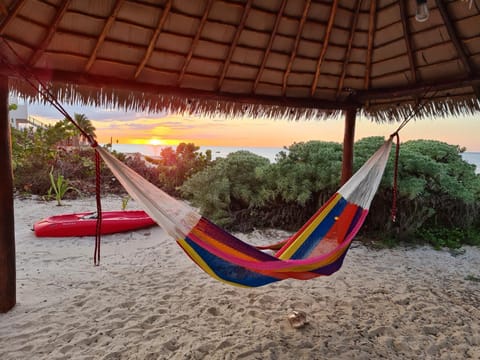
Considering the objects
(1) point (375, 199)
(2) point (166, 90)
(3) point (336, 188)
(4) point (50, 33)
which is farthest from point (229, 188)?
(4) point (50, 33)

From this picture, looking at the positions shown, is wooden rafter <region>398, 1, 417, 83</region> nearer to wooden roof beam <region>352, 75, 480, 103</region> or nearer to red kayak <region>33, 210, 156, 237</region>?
wooden roof beam <region>352, 75, 480, 103</region>

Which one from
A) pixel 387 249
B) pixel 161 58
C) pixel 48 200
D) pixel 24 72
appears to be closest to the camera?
pixel 24 72

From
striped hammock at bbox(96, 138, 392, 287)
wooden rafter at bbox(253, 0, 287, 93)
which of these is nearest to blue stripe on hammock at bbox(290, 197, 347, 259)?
striped hammock at bbox(96, 138, 392, 287)

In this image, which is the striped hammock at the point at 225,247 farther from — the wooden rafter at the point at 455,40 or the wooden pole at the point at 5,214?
the wooden rafter at the point at 455,40

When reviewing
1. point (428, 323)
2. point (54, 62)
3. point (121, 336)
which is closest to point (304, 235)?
point (428, 323)

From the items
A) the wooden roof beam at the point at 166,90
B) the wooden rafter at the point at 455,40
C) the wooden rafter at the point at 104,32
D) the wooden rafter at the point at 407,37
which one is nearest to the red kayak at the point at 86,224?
the wooden roof beam at the point at 166,90

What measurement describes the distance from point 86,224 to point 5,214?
1817 millimetres

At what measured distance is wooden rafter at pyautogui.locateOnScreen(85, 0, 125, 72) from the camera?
5.27 ft

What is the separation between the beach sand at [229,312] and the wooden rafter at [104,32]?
4.79 ft

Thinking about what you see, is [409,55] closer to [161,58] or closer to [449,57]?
[449,57]

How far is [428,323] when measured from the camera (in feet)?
5.76

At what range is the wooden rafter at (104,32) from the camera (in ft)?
5.27

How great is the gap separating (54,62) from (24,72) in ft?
0.55

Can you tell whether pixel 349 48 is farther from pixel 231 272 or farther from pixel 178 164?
pixel 178 164
